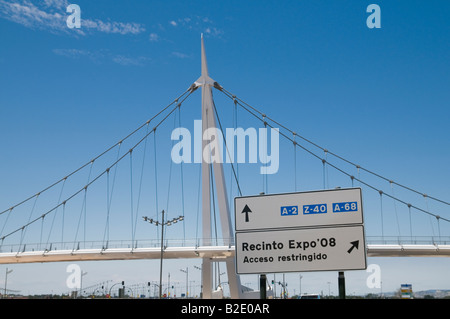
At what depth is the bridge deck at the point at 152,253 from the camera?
62.2 metres

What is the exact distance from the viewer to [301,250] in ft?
39.7

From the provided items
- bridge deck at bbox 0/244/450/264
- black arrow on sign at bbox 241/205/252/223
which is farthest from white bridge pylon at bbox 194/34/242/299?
black arrow on sign at bbox 241/205/252/223

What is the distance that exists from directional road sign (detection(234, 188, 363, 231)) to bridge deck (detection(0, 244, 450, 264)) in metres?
46.9

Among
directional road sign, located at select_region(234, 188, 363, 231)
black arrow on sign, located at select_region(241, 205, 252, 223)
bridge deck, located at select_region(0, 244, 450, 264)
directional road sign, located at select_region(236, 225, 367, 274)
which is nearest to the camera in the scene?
directional road sign, located at select_region(236, 225, 367, 274)

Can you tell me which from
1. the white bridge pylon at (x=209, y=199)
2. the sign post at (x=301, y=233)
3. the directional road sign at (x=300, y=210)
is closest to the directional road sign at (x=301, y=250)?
the sign post at (x=301, y=233)

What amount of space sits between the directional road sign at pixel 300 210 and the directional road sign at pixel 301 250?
0.15 metres

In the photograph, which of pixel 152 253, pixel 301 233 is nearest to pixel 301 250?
pixel 301 233

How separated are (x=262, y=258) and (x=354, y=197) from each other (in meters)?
2.42

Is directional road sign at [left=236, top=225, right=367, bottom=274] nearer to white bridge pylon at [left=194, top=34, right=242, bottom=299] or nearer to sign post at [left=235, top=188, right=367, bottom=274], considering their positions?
sign post at [left=235, top=188, right=367, bottom=274]

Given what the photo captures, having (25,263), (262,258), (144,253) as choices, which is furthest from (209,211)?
(262,258)

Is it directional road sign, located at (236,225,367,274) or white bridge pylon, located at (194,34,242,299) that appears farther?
white bridge pylon, located at (194,34,242,299)

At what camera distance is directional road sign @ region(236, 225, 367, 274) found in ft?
38.6
